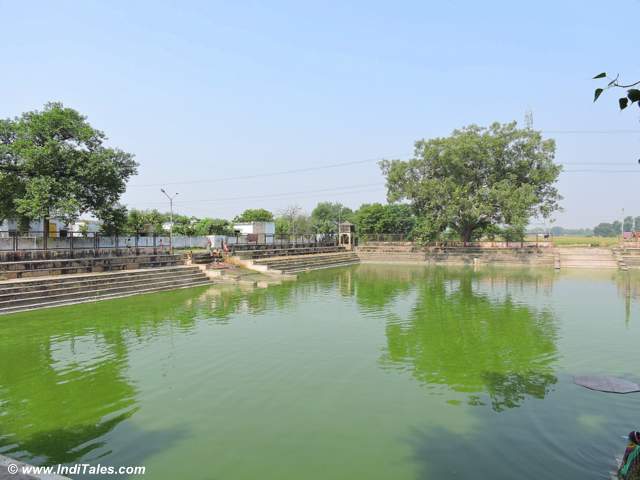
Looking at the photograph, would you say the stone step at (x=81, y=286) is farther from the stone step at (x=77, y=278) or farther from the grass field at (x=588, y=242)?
the grass field at (x=588, y=242)

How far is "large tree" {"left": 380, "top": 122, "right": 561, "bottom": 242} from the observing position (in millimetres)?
34781

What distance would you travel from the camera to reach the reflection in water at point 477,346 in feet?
23.7

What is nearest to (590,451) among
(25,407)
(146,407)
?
(146,407)

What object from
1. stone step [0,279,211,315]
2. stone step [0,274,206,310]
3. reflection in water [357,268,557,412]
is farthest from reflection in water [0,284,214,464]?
reflection in water [357,268,557,412]

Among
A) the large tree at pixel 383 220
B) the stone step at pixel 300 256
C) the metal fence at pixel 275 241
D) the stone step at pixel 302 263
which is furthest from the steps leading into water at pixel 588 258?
the large tree at pixel 383 220

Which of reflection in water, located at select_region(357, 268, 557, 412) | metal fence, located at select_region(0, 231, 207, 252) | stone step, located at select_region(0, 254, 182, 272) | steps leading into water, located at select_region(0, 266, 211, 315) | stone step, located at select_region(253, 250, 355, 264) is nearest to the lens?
reflection in water, located at select_region(357, 268, 557, 412)

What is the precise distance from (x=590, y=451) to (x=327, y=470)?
3.00 meters

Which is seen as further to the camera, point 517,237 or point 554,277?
point 517,237

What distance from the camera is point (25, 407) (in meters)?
6.25

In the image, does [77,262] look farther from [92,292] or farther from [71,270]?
[92,292]

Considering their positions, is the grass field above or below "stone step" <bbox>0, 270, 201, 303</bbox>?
above

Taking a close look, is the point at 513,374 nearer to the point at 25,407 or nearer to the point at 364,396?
the point at 364,396

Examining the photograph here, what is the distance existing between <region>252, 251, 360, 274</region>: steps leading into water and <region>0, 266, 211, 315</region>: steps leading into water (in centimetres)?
652

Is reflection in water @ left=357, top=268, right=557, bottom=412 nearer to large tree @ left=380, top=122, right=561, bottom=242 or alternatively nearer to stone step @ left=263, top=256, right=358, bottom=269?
stone step @ left=263, top=256, right=358, bottom=269
